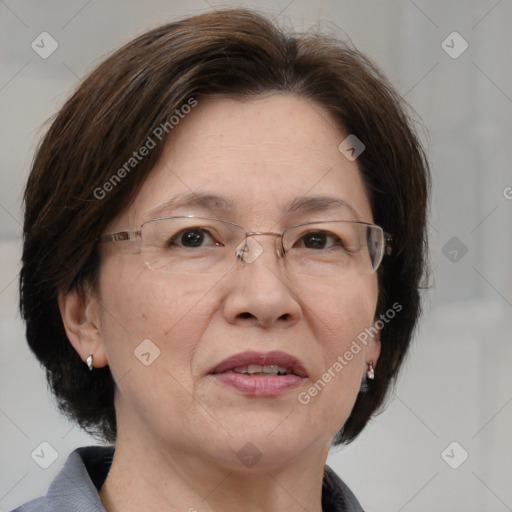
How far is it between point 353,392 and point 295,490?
A: 21 cm

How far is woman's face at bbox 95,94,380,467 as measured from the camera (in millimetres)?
1604

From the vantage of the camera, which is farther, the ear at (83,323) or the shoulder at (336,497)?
the shoulder at (336,497)

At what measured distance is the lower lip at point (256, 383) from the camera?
160cm

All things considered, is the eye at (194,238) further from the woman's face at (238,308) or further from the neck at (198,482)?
the neck at (198,482)

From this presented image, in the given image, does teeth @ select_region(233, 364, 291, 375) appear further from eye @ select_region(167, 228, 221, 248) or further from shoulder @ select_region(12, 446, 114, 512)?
shoulder @ select_region(12, 446, 114, 512)

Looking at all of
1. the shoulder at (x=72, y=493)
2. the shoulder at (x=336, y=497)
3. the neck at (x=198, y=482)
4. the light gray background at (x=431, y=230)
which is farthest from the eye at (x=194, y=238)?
the light gray background at (x=431, y=230)

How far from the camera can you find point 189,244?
5.54ft

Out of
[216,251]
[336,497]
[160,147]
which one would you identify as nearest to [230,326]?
[216,251]

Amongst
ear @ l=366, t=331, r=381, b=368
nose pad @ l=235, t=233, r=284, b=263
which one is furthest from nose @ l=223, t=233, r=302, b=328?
ear @ l=366, t=331, r=381, b=368

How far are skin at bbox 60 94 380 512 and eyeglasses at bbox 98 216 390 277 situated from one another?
17 mm

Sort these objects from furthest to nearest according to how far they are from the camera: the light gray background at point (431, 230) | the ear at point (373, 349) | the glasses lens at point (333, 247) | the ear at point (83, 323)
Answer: the light gray background at point (431, 230), the ear at point (373, 349), the ear at point (83, 323), the glasses lens at point (333, 247)

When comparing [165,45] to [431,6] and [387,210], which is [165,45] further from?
[431,6]

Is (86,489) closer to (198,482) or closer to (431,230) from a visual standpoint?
(198,482)

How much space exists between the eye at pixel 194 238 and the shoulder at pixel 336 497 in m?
0.67
